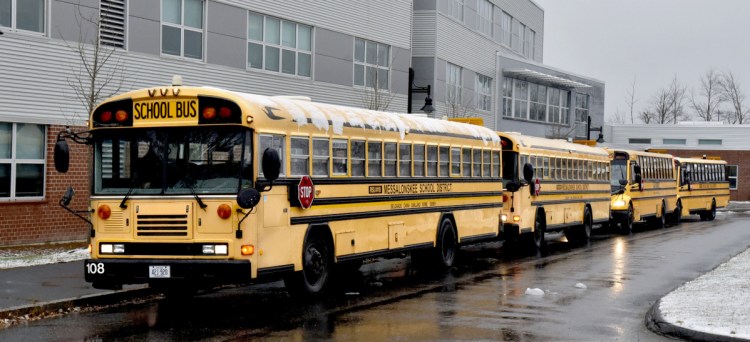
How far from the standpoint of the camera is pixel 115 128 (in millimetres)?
13055

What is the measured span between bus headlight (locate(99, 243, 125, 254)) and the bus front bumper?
116 millimetres

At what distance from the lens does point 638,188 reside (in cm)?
3481

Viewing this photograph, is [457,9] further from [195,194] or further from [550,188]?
[195,194]

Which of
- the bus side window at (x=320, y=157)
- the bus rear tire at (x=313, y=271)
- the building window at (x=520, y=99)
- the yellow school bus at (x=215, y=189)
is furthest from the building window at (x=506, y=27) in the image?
the bus rear tire at (x=313, y=271)

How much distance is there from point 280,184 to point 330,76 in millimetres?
20490

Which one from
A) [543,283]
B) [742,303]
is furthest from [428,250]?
[742,303]

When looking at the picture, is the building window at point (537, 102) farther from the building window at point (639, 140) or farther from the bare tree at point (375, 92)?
the building window at point (639, 140)

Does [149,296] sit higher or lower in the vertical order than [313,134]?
lower

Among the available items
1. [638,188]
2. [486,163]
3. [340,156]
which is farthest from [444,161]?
[638,188]

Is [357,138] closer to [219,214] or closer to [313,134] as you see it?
[313,134]

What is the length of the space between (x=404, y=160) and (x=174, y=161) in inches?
202

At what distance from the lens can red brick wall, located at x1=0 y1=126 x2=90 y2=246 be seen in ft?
71.7

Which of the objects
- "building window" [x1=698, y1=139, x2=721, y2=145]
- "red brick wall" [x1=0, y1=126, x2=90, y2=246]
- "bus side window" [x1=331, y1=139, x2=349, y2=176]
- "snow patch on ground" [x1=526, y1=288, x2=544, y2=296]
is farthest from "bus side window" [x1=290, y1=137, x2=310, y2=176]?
"building window" [x1=698, y1=139, x2=721, y2=145]

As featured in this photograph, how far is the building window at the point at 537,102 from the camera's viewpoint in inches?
2192
